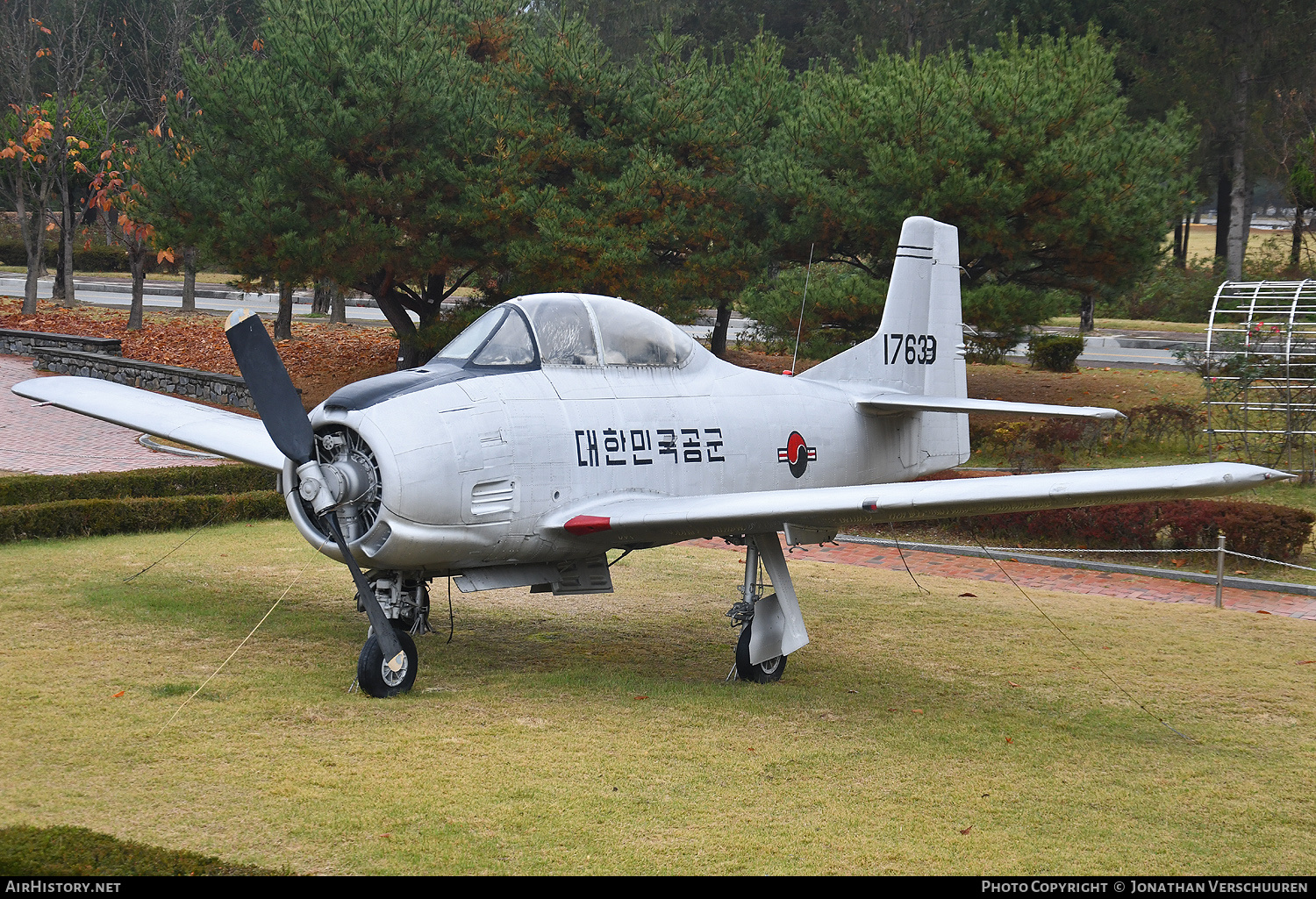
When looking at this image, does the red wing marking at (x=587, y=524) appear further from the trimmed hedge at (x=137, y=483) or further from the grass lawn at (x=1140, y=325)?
the grass lawn at (x=1140, y=325)

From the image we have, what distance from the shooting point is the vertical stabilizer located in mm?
13203

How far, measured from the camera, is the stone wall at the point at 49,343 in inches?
1228

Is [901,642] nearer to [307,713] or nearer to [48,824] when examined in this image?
[307,713]

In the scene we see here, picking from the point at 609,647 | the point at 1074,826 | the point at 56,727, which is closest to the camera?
the point at 1074,826

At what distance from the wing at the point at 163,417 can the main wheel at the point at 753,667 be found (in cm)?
461

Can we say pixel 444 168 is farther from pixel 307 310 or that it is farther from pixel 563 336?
pixel 307 310

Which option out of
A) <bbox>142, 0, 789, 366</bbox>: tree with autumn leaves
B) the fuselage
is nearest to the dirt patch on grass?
<bbox>142, 0, 789, 366</bbox>: tree with autumn leaves

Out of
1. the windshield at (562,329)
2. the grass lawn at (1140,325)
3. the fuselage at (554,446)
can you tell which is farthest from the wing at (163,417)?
the grass lawn at (1140,325)

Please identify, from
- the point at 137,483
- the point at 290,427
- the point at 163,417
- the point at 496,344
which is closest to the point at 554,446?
the point at 496,344

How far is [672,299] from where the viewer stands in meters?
27.7

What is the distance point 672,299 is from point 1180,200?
476 inches

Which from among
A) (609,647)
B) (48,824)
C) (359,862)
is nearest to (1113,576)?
(609,647)

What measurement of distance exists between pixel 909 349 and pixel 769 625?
4948 millimetres

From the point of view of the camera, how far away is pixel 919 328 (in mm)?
14031
